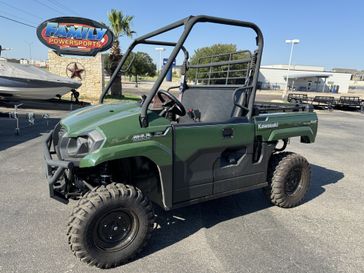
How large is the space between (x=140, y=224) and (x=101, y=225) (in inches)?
13.5

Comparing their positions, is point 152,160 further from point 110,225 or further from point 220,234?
point 220,234

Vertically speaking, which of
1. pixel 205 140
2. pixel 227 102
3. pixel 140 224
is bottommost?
pixel 140 224

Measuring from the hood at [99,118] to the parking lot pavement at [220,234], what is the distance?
3.76 ft

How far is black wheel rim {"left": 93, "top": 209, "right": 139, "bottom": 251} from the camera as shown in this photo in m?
2.62

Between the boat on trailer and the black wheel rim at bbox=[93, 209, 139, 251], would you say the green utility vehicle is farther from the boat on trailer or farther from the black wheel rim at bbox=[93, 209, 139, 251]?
the boat on trailer

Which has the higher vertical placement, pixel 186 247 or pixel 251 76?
pixel 251 76

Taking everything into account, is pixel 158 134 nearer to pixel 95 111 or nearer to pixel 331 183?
pixel 95 111

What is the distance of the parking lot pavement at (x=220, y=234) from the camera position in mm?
2707

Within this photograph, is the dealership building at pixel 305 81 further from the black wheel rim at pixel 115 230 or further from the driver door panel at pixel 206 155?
the black wheel rim at pixel 115 230

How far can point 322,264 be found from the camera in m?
2.80

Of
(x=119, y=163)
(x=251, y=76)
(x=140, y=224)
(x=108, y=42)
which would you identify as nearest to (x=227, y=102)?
(x=251, y=76)

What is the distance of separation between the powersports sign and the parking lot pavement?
12.2 m

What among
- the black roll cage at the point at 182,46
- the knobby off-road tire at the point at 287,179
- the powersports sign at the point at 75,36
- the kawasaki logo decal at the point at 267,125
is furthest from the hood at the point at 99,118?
the powersports sign at the point at 75,36

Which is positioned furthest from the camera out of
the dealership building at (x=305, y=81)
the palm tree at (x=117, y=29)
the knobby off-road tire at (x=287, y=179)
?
the dealership building at (x=305, y=81)
